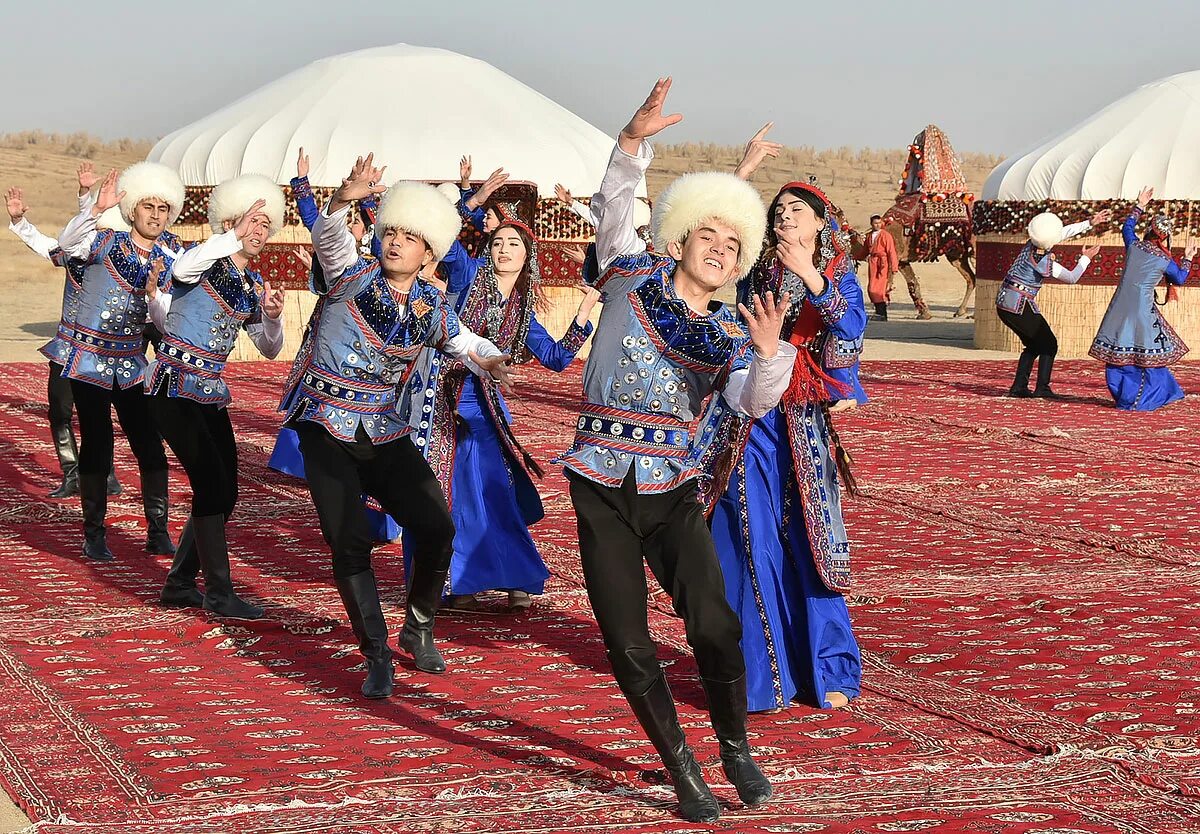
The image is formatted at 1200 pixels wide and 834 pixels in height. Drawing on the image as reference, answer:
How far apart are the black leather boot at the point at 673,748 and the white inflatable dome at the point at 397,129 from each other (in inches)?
526

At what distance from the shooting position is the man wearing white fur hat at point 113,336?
21.2ft

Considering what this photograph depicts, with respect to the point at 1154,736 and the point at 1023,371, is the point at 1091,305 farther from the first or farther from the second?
the point at 1154,736

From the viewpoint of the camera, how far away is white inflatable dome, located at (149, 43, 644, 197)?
17.2 metres

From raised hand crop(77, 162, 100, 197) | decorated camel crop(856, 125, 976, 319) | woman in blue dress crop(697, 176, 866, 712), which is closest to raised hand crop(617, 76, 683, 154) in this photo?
woman in blue dress crop(697, 176, 866, 712)

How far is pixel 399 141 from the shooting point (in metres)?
17.2

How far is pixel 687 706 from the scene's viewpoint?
4.77m

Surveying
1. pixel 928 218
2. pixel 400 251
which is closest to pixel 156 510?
pixel 400 251

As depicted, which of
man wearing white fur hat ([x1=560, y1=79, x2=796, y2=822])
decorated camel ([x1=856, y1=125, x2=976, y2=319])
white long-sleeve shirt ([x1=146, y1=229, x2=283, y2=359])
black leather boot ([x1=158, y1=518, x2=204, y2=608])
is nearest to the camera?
man wearing white fur hat ([x1=560, y1=79, x2=796, y2=822])

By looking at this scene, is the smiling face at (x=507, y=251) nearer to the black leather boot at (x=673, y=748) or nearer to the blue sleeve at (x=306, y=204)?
the blue sleeve at (x=306, y=204)

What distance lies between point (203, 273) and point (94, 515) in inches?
58.8

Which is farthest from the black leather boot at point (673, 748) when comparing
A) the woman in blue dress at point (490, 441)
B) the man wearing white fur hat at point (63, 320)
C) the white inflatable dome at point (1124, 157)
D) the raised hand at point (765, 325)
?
the white inflatable dome at point (1124, 157)

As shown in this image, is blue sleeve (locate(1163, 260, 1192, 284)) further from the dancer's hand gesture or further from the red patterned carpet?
the dancer's hand gesture

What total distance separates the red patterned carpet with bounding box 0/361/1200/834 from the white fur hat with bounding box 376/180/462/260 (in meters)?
1.27

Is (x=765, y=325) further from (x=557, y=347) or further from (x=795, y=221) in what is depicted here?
(x=557, y=347)
